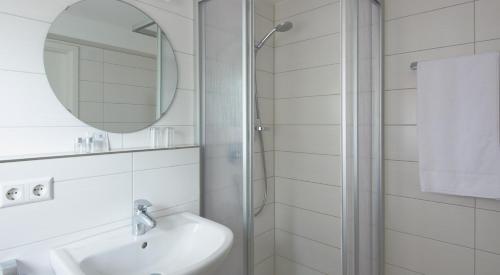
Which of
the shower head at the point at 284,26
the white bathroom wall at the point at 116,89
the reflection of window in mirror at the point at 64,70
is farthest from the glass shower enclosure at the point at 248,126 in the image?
the reflection of window in mirror at the point at 64,70

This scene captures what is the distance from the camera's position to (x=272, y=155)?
2.00m

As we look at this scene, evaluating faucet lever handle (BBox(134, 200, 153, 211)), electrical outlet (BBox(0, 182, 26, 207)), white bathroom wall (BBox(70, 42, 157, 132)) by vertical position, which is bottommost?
faucet lever handle (BBox(134, 200, 153, 211))

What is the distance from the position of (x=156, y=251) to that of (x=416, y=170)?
1482mm

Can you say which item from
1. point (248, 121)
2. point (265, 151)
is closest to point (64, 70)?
point (248, 121)

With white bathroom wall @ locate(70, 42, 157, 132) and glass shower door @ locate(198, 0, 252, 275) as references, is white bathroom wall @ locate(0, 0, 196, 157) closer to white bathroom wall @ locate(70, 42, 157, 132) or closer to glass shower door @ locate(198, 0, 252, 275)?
white bathroom wall @ locate(70, 42, 157, 132)

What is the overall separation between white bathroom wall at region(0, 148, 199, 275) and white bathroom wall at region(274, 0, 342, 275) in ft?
2.59

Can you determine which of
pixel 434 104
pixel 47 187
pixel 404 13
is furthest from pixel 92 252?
pixel 404 13

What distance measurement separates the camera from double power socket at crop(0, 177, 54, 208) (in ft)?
3.08

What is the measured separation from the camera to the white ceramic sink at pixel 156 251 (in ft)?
3.18

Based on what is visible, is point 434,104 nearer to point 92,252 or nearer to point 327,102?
point 327,102

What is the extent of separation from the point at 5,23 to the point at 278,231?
189 centimetres

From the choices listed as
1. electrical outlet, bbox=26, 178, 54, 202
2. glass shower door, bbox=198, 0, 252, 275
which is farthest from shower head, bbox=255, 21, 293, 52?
electrical outlet, bbox=26, 178, 54, 202

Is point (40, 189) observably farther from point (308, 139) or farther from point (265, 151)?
point (308, 139)

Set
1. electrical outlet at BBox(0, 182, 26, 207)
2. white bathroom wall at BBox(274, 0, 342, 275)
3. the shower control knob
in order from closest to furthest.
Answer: electrical outlet at BBox(0, 182, 26, 207) → the shower control knob → white bathroom wall at BBox(274, 0, 342, 275)
